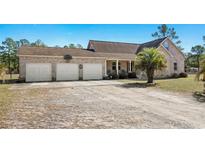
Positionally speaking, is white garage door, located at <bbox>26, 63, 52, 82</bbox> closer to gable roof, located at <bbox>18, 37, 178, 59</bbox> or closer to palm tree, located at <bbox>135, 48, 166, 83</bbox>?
gable roof, located at <bbox>18, 37, 178, 59</bbox>

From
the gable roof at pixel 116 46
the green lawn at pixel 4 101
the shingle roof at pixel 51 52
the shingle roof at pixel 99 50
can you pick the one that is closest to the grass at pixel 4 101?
the green lawn at pixel 4 101

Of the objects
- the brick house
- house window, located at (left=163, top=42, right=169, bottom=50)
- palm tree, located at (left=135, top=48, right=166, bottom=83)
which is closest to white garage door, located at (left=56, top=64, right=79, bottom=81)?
the brick house

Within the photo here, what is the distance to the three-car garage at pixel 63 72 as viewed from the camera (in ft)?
65.1

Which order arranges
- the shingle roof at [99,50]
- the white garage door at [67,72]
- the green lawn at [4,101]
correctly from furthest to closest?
the shingle roof at [99,50]
the white garage door at [67,72]
the green lawn at [4,101]

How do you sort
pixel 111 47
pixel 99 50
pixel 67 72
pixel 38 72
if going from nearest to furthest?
pixel 38 72, pixel 67 72, pixel 99 50, pixel 111 47

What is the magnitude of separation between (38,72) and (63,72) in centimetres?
273

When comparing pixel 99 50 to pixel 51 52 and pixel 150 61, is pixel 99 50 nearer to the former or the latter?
pixel 51 52

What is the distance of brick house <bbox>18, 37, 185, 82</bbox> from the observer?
65.3 feet

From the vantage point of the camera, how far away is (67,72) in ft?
70.4

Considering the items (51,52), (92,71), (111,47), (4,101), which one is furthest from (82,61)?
(4,101)

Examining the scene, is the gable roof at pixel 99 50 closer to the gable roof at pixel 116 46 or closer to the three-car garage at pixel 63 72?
the gable roof at pixel 116 46
